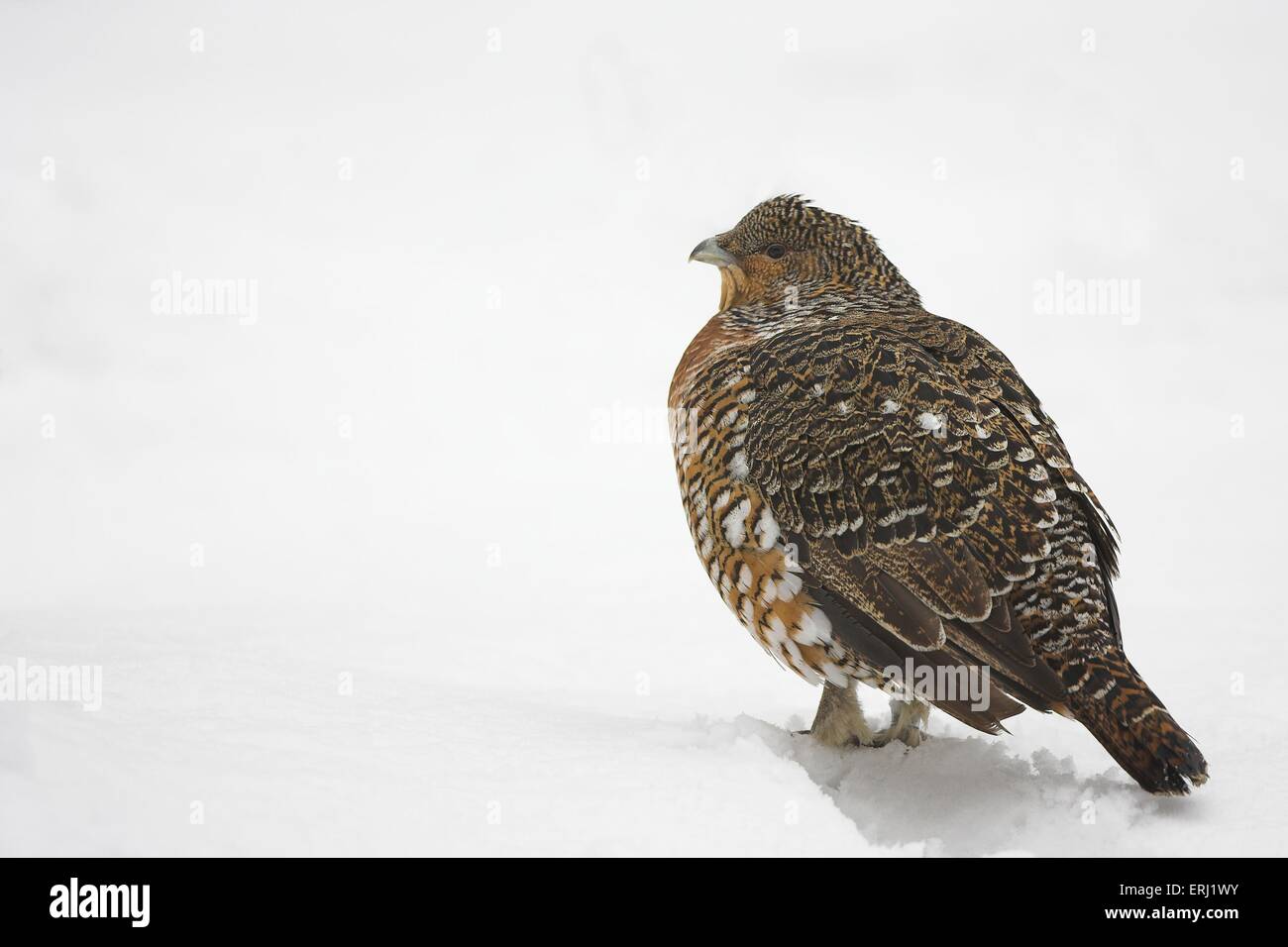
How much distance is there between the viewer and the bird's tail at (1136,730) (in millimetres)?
3793

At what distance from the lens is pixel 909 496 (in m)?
4.23

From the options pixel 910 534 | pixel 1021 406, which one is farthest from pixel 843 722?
pixel 1021 406

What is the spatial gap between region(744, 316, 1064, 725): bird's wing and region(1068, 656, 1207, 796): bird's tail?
0.15 meters

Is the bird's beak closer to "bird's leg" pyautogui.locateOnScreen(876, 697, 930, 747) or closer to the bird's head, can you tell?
the bird's head

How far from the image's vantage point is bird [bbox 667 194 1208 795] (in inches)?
157

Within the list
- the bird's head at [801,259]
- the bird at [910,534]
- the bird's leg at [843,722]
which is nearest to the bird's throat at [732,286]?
the bird's head at [801,259]

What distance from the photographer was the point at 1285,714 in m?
5.37

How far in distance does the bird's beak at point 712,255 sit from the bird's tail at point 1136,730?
118 inches

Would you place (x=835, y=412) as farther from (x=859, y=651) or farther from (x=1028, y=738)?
(x=1028, y=738)


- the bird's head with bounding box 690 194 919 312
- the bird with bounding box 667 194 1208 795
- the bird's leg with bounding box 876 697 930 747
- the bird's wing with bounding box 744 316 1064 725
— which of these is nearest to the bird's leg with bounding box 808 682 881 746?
the bird with bounding box 667 194 1208 795

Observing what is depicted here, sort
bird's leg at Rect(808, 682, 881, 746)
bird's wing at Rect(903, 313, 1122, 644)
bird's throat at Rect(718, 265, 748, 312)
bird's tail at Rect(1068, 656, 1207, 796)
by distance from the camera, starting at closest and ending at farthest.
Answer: bird's tail at Rect(1068, 656, 1207, 796), bird's wing at Rect(903, 313, 1122, 644), bird's leg at Rect(808, 682, 881, 746), bird's throat at Rect(718, 265, 748, 312)

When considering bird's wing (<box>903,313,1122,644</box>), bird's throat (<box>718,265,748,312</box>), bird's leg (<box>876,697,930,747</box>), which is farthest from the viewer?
bird's throat (<box>718,265,748,312</box>)

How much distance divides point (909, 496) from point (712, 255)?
226cm

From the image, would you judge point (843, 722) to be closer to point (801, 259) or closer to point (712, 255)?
point (801, 259)
